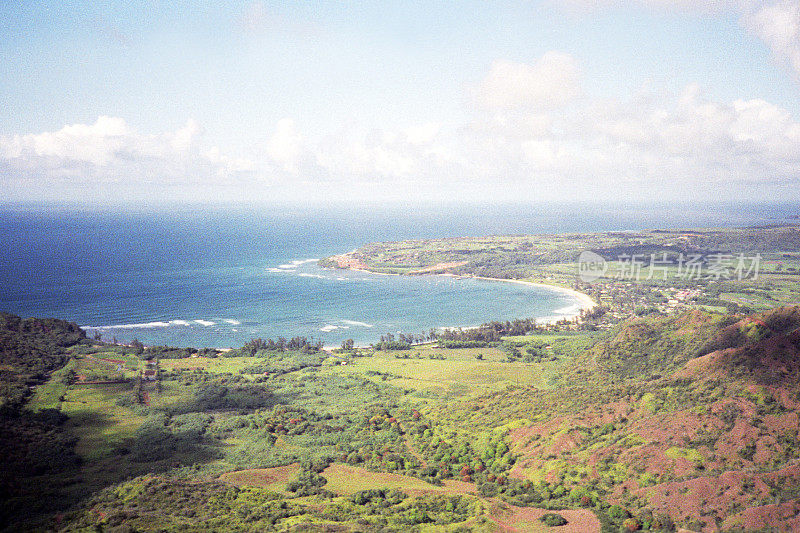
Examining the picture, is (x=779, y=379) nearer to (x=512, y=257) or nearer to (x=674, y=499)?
(x=674, y=499)

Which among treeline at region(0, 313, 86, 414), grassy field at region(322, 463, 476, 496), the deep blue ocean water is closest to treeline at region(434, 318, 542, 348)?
the deep blue ocean water

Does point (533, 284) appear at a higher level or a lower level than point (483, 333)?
higher

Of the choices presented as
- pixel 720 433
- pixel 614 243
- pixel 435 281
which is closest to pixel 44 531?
pixel 720 433

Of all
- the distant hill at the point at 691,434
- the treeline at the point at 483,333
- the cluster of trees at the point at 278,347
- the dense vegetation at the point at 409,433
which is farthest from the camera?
the treeline at the point at 483,333

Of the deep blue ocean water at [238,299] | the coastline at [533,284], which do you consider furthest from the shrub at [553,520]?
the coastline at [533,284]

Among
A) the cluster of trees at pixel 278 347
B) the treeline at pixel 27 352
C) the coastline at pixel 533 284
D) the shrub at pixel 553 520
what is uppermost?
the coastline at pixel 533 284

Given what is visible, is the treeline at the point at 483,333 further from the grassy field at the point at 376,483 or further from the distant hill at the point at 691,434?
the grassy field at the point at 376,483

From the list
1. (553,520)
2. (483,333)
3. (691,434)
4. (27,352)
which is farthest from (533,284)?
(27,352)

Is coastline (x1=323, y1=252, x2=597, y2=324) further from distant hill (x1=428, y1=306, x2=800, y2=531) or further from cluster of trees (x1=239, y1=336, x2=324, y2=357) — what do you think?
distant hill (x1=428, y1=306, x2=800, y2=531)

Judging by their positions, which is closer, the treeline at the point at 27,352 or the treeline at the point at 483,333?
the treeline at the point at 27,352

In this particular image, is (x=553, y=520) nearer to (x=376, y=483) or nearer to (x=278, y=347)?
(x=376, y=483)

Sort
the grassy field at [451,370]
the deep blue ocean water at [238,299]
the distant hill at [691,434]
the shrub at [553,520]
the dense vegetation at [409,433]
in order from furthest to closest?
the deep blue ocean water at [238,299] → the grassy field at [451,370] → the dense vegetation at [409,433] → the shrub at [553,520] → the distant hill at [691,434]
